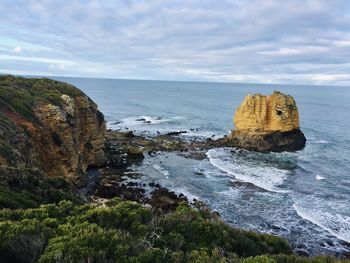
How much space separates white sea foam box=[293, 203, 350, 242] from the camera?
30.2m

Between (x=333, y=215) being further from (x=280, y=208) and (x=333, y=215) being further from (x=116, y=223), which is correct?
(x=116, y=223)

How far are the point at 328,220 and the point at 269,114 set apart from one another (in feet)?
105

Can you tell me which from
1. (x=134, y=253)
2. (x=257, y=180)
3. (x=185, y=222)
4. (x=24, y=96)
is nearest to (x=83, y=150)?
(x=24, y=96)

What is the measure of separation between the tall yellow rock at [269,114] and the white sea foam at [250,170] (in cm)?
813

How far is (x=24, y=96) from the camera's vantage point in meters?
37.9

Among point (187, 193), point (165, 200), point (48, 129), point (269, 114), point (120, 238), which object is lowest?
point (187, 193)

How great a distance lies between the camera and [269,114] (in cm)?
6247

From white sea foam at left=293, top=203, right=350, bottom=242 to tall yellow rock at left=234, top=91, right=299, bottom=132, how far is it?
89.9ft

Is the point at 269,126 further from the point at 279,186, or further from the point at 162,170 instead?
the point at 162,170

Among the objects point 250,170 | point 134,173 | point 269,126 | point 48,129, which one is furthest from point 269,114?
point 48,129

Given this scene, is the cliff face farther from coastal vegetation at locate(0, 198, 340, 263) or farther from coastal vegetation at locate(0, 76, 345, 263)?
coastal vegetation at locate(0, 198, 340, 263)

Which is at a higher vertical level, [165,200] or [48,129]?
[48,129]

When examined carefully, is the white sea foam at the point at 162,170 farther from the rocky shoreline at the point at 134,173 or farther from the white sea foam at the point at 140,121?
the white sea foam at the point at 140,121

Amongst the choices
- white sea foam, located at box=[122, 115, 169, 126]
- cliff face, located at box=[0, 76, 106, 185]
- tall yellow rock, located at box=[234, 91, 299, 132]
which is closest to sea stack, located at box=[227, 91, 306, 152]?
tall yellow rock, located at box=[234, 91, 299, 132]
